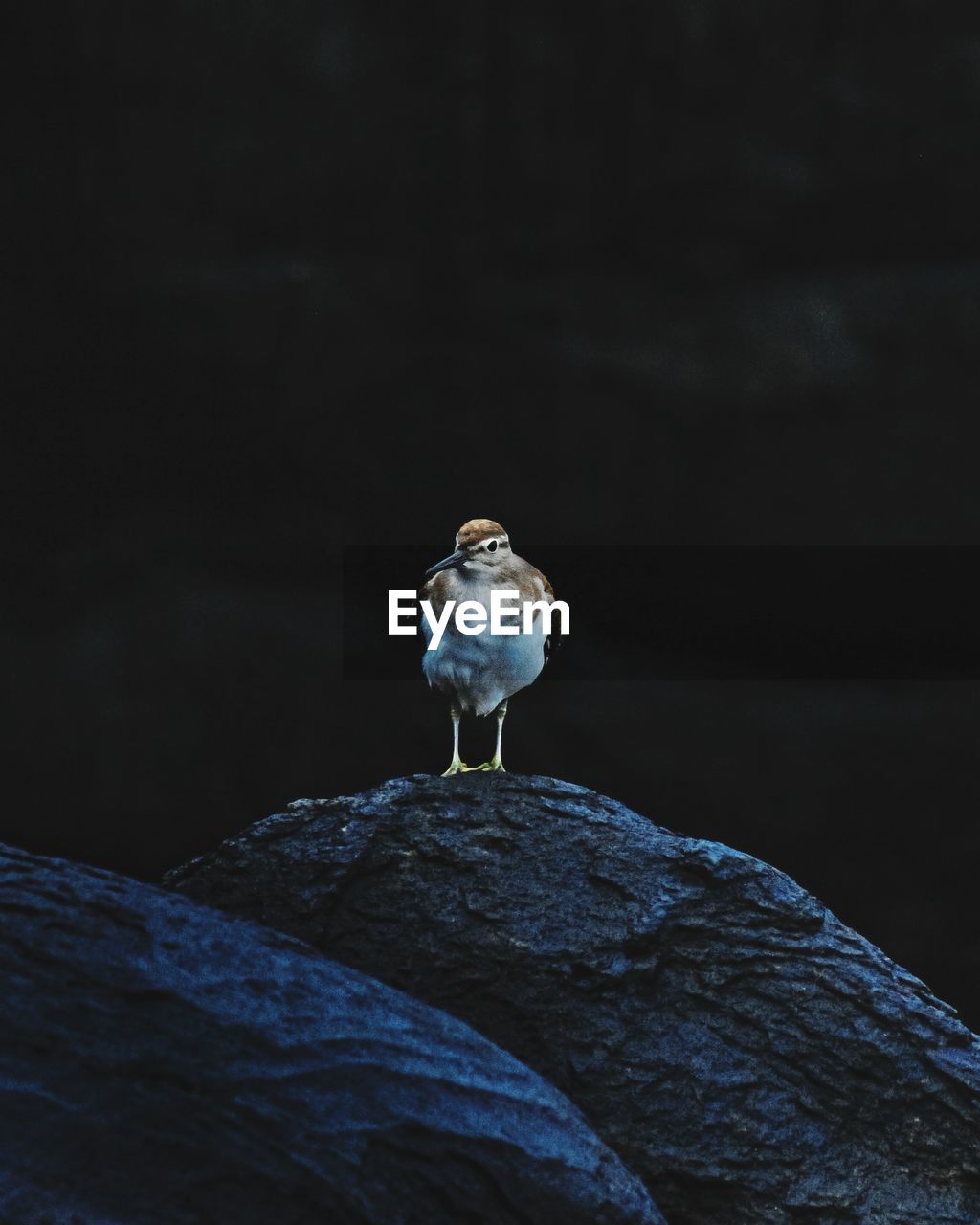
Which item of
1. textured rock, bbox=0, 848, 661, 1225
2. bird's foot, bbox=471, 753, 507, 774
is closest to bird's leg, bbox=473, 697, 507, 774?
bird's foot, bbox=471, 753, 507, 774

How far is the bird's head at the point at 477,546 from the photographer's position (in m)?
3.54

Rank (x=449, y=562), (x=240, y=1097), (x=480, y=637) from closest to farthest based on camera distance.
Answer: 1. (x=240, y=1097)
2. (x=449, y=562)
3. (x=480, y=637)

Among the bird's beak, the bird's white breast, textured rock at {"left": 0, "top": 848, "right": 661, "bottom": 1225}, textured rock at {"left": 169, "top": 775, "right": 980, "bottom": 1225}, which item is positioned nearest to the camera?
textured rock at {"left": 0, "top": 848, "right": 661, "bottom": 1225}

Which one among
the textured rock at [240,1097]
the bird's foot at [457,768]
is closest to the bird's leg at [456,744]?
the bird's foot at [457,768]

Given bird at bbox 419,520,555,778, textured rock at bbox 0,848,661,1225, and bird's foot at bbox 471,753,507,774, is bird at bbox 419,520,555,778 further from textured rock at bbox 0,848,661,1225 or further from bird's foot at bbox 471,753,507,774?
textured rock at bbox 0,848,661,1225

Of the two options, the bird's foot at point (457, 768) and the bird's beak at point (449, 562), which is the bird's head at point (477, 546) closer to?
the bird's beak at point (449, 562)

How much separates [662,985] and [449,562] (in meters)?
1.20

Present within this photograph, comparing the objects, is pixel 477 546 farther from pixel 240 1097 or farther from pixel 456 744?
pixel 240 1097

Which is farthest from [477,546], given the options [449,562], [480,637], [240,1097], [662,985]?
[240,1097]

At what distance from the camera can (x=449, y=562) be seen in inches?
139

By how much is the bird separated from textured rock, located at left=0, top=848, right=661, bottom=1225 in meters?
1.16

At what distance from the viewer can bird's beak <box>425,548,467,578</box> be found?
3.50 meters

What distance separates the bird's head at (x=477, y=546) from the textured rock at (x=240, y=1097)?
126cm

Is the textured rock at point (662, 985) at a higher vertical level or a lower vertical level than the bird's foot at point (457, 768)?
lower
